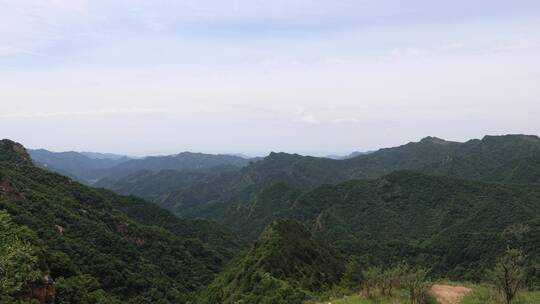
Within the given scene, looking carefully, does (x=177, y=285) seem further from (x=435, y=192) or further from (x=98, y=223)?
(x=435, y=192)

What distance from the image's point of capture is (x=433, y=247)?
322 feet

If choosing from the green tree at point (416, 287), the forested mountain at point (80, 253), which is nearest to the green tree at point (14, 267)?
the forested mountain at point (80, 253)

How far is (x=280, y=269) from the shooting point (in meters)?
42.7

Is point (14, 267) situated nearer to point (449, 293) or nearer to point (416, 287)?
point (416, 287)

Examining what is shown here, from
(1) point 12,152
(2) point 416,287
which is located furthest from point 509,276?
(1) point 12,152

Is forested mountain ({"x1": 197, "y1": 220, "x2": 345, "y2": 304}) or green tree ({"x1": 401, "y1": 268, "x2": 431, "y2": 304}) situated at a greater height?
green tree ({"x1": 401, "y1": 268, "x2": 431, "y2": 304})

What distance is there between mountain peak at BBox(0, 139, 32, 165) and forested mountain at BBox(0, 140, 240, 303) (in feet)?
1.20

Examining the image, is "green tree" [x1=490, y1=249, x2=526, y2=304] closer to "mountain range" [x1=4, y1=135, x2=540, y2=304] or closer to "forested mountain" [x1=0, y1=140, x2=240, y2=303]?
"mountain range" [x1=4, y1=135, x2=540, y2=304]

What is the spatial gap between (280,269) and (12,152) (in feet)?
261

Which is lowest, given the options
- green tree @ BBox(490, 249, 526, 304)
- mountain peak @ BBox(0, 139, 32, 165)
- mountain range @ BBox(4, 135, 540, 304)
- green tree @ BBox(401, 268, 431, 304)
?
mountain range @ BBox(4, 135, 540, 304)

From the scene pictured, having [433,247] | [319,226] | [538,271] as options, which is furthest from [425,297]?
[319,226]

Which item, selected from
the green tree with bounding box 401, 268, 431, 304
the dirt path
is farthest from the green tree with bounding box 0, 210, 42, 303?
the dirt path

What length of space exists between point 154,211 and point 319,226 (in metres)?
54.6

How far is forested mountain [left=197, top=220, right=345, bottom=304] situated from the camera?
37625mm
